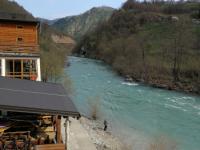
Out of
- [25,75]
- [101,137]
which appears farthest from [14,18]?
[101,137]

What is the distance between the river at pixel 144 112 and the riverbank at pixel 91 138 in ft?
4.28

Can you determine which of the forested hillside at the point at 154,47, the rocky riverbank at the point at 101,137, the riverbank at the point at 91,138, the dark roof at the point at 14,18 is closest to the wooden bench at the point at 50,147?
the riverbank at the point at 91,138

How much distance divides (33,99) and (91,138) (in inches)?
504

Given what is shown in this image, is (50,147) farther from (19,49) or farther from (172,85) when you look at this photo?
(172,85)

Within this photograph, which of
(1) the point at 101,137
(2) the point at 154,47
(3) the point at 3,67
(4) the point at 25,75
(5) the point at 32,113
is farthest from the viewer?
(2) the point at 154,47

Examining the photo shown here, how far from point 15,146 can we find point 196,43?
66193mm

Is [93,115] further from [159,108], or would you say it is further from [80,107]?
[159,108]

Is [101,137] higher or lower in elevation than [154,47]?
lower

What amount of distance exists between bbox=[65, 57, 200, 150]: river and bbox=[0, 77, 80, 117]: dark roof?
12.2 m

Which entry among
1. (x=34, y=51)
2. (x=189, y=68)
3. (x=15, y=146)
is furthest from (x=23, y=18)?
(x=189, y=68)

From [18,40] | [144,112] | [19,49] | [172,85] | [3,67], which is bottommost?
[144,112]

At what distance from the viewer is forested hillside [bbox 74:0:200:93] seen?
5888 centimetres

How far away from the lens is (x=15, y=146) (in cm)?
1117

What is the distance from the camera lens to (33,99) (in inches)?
452
